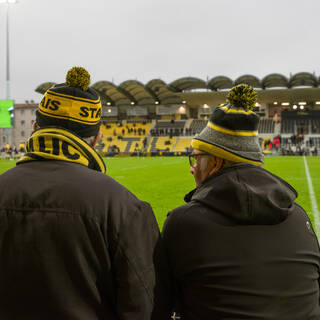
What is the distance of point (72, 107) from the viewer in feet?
5.37

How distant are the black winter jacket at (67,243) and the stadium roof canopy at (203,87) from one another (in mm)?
44276

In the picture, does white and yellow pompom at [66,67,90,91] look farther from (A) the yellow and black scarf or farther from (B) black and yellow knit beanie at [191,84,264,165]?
(B) black and yellow knit beanie at [191,84,264,165]

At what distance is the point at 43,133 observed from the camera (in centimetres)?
155

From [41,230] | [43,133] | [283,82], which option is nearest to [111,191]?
[41,230]

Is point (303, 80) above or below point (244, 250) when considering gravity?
above

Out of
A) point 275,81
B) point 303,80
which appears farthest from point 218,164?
point 303,80

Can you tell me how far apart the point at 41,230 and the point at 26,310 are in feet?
1.17

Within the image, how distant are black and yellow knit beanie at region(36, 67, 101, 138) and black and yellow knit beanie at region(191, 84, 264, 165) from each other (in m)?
0.59

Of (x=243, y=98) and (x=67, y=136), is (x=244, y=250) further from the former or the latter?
(x=67, y=136)

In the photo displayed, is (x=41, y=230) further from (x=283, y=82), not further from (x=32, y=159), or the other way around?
(x=283, y=82)

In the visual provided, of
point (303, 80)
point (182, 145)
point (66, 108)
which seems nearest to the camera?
point (66, 108)

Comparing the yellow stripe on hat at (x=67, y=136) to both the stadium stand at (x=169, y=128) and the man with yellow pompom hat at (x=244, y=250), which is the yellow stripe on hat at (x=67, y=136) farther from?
the stadium stand at (x=169, y=128)

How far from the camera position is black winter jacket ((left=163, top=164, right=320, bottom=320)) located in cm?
147

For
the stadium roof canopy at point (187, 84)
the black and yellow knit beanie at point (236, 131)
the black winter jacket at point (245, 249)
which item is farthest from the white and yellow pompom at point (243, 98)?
the stadium roof canopy at point (187, 84)
